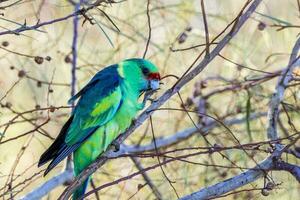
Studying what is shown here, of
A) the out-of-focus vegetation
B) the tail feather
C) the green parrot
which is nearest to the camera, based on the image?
the tail feather

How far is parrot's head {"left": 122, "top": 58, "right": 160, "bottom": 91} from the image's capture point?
3.16 metres

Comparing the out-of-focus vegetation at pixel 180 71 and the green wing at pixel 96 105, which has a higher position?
the out-of-focus vegetation at pixel 180 71

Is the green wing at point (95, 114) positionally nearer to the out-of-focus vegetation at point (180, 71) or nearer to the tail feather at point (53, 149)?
the tail feather at point (53, 149)

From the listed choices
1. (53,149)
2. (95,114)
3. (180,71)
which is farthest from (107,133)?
(180,71)

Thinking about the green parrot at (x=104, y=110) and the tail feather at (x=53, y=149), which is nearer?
the tail feather at (x=53, y=149)

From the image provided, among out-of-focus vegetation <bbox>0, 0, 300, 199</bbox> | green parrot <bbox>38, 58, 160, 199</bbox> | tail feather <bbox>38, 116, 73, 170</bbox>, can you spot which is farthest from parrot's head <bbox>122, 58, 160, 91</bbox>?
out-of-focus vegetation <bbox>0, 0, 300, 199</bbox>

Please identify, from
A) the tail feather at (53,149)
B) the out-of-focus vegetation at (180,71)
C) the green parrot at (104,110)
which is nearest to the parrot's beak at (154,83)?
the green parrot at (104,110)

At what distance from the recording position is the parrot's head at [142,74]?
316 centimetres

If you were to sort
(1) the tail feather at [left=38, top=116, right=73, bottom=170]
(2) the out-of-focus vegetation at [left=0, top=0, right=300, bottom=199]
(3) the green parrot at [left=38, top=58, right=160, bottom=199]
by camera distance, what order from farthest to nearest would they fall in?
(2) the out-of-focus vegetation at [left=0, top=0, right=300, bottom=199] → (3) the green parrot at [left=38, top=58, right=160, bottom=199] → (1) the tail feather at [left=38, top=116, right=73, bottom=170]

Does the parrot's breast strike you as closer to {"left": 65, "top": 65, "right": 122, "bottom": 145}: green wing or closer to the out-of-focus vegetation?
{"left": 65, "top": 65, "right": 122, "bottom": 145}: green wing


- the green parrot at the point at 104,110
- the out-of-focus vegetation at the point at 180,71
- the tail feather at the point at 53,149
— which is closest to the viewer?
the tail feather at the point at 53,149

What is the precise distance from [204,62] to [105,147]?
3.01 ft

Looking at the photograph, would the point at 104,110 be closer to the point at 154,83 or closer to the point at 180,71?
the point at 154,83

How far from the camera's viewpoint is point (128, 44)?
165 inches
